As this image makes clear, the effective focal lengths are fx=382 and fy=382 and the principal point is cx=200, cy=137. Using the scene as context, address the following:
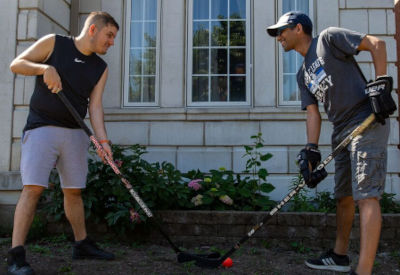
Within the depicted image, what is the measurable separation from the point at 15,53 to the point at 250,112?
326cm

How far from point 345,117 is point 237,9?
3.48 metres

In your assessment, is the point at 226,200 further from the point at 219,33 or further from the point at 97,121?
the point at 219,33

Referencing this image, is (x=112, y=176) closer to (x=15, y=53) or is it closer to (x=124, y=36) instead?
(x=15, y=53)

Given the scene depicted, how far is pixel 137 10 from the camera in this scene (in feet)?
19.9

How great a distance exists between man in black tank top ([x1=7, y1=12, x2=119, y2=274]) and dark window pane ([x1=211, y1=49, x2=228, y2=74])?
2.68 metres

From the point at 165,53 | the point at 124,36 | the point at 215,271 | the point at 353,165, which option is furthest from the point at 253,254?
the point at 124,36

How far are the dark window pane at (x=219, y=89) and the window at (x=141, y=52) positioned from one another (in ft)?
2.96

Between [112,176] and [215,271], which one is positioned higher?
[112,176]

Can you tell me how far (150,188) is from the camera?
4223 millimetres

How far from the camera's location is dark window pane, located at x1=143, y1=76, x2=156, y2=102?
5.96 metres

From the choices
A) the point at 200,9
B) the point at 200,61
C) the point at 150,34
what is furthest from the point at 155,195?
the point at 200,9

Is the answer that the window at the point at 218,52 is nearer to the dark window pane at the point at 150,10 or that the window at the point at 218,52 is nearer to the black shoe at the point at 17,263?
the dark window pane at the point at 150,10

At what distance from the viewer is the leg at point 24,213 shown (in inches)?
118

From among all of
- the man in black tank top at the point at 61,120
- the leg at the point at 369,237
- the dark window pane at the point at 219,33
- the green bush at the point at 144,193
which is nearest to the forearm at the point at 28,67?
the man in black tank top at the point at 61,120
